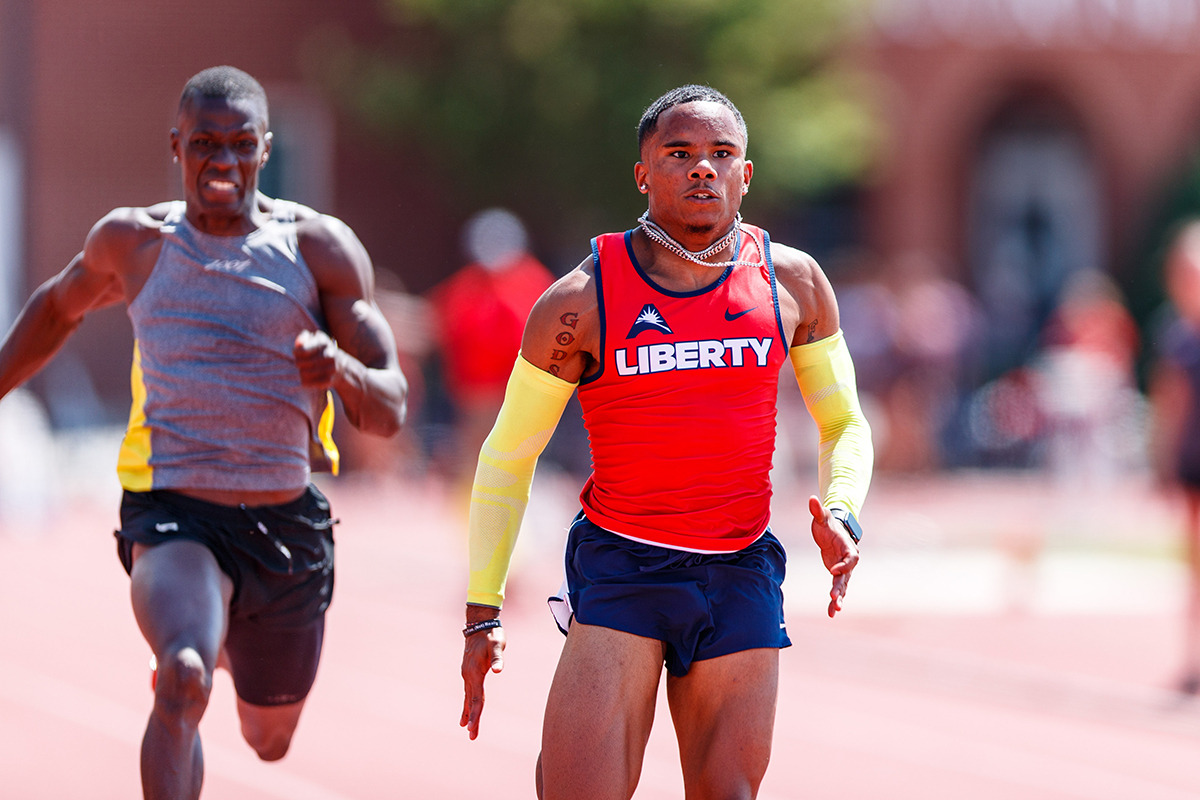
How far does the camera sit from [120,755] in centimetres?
771

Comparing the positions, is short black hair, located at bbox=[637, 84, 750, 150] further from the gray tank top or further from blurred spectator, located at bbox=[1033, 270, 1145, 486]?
blurred spectator, located at bbox=[1033, 270, 1145, 486]

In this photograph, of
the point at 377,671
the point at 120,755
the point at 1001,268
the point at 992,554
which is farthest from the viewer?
the point at 1001,268

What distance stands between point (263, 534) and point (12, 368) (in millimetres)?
957

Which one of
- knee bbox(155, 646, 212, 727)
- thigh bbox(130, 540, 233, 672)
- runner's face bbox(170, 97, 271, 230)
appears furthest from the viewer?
runner's face bbox(170, 97, 271, 230)

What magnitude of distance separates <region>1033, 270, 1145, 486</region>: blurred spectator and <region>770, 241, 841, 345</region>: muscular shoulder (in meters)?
15.4

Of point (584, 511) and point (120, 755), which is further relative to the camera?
point (120, 755)

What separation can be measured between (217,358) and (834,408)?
1.78 meters

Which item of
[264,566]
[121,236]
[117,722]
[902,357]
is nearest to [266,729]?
[264,566]

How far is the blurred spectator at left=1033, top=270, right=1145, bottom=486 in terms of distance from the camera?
19281 mm

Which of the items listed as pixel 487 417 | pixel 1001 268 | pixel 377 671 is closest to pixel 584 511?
pixel 377 671

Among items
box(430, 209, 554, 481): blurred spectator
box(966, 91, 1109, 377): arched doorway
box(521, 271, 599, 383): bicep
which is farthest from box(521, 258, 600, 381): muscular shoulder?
box(966, 91, 1109, 377): arched doorway

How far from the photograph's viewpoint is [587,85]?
864 inches

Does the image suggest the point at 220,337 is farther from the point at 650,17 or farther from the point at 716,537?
the point at 650,17

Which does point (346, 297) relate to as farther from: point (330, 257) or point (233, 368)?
point (233, 368)
